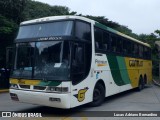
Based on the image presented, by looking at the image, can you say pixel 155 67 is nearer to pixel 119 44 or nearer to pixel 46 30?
pixel 119 44

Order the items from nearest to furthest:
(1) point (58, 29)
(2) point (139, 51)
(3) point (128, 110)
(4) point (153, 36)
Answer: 1. (1) point (58, 29)
2. (3) point (128, 110)
3. (2) point (139, 51)
4. (4) point (153, 36)

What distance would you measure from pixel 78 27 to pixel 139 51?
9097mm

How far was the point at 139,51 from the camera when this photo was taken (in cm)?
1856

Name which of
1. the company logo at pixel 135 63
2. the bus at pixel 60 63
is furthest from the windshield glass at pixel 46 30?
the company logo at pixel 135 63

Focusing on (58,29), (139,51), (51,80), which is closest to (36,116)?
(51,80)

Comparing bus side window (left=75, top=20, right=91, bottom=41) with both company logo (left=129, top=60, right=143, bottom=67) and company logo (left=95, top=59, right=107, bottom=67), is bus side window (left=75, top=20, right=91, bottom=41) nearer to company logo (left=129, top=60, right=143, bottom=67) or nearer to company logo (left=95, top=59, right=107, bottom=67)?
company logo (left=95, top=59, right=107, bottom=67)

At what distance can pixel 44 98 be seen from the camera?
31.3 ft

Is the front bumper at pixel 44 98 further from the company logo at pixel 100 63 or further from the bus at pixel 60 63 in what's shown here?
the company logo at pixel 100 63

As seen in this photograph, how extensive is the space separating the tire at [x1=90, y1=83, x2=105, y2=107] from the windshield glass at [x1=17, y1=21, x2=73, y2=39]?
112 inches

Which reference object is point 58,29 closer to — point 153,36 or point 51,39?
point 51,39

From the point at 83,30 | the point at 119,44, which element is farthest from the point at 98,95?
the point at 119,44

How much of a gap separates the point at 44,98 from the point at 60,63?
1225 mm

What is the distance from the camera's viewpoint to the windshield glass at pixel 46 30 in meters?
9.96

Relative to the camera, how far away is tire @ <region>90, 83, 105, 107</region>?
38.1 feet
